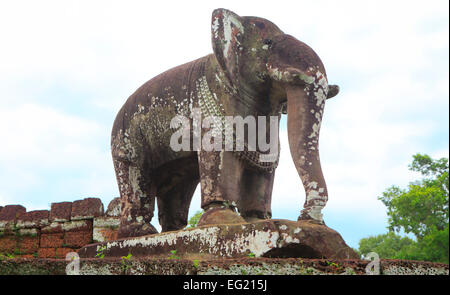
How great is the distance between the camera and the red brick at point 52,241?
8.62 m

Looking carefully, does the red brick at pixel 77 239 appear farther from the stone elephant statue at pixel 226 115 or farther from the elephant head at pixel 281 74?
the elephant head at pixel 281 74

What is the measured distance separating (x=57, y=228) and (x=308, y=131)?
5.37 meters

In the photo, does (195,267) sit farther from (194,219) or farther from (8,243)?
(194,219)

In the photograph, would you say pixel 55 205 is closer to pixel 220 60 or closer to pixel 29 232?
pixel 29 232

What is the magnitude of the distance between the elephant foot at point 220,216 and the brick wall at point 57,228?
12.6ft

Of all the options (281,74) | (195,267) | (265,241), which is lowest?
(195,267)

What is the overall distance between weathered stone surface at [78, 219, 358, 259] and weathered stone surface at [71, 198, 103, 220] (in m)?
4.20

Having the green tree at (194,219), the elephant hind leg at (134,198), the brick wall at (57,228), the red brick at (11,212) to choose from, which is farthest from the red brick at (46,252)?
the green tree at (194,219)

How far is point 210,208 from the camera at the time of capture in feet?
16.5

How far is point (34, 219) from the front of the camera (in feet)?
28.9

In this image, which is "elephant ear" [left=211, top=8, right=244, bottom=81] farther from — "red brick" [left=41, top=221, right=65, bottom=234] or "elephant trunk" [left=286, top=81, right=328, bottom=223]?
"red brick" [left=41, top=221, right=65, bottom=234]

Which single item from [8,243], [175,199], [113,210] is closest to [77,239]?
[113,210]

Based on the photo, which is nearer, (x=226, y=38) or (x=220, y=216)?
(x=220, y=216)
